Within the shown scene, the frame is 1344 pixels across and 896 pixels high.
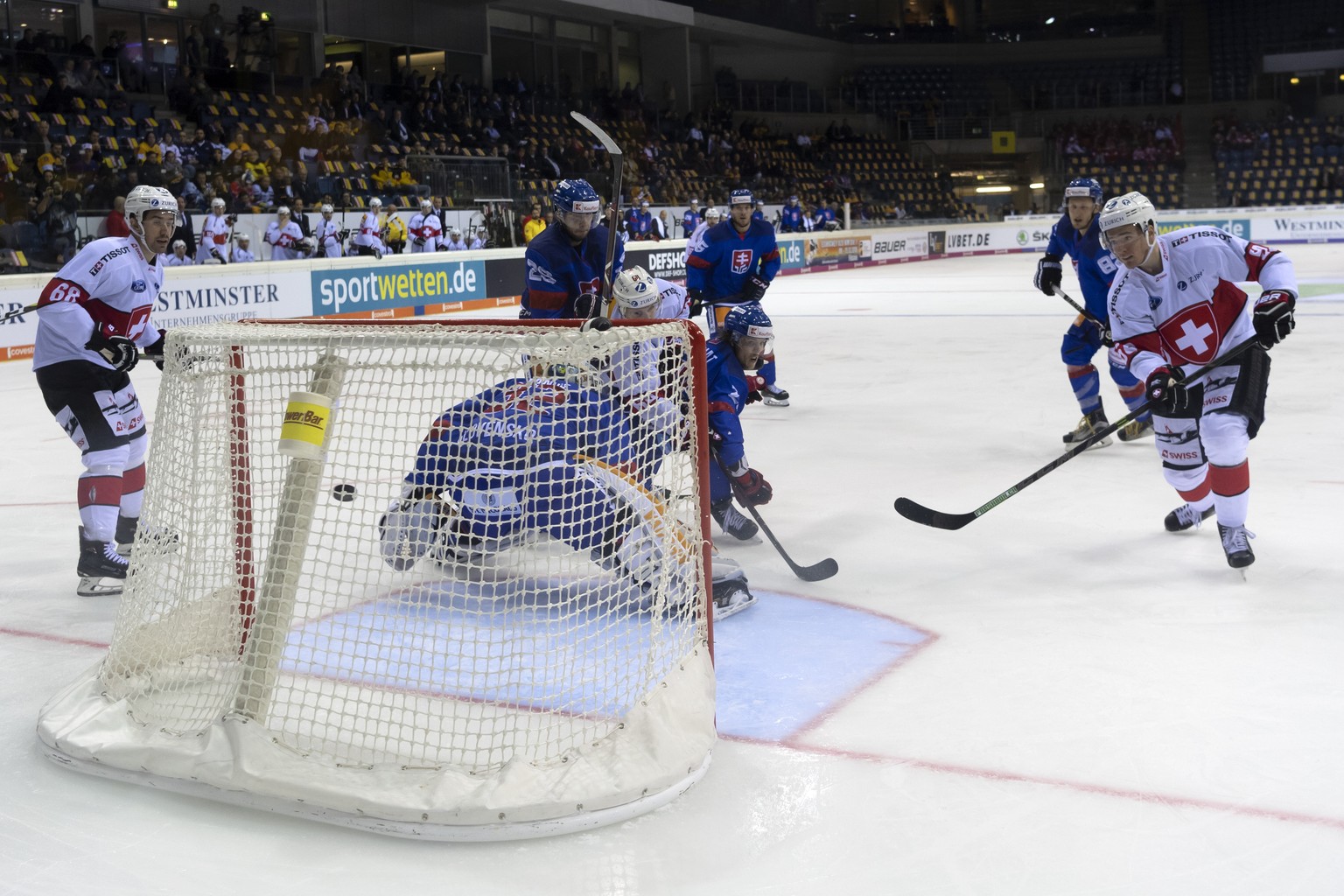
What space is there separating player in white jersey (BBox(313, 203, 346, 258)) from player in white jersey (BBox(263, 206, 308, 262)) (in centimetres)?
33

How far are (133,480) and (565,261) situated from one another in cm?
186

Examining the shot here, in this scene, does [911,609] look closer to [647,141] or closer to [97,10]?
[97,10]

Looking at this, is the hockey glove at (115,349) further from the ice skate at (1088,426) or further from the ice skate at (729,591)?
the ice skate at (1088,426)

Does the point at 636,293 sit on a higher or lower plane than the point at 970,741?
higher

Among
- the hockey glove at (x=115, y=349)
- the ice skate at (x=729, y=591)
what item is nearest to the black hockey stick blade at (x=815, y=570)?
the ice skate at (x=729, y=591)

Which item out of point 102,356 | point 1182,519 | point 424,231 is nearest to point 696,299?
point 1182,519

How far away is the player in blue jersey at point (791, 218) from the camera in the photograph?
22812mm

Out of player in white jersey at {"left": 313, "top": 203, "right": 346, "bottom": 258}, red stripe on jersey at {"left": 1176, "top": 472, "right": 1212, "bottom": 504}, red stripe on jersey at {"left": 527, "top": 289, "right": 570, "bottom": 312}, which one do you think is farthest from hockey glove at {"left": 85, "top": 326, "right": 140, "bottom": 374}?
player in white jersey at {"left": 313, "top": 203, "right": 346, "bottom": 258}

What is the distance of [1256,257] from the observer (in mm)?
3957

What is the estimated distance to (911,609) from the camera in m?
3.68

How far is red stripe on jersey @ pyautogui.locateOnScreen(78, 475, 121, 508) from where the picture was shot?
13.2 feet

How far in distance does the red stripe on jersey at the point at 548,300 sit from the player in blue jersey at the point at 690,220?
49.7ft

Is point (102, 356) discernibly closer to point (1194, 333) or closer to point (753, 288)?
point (1194, 333)

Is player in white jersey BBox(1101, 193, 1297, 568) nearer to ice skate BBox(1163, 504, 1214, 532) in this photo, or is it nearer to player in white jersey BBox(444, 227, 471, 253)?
ice skate BBox(1163, 504, 1214, 532)
